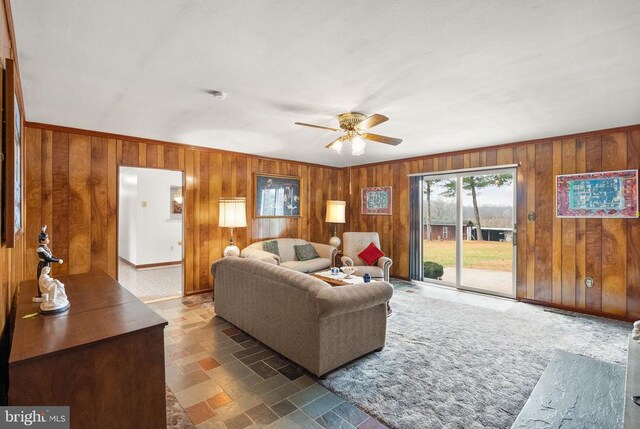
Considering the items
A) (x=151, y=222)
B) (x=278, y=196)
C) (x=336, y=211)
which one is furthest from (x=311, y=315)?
(x=151, y=222)

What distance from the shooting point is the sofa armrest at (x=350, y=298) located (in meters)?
2.27

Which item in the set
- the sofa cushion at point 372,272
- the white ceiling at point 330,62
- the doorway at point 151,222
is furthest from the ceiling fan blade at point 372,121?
the doorway at point 151,222

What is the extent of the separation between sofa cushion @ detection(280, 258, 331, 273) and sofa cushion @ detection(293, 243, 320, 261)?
0.13 meters

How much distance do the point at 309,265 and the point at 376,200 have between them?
2146 millimetres

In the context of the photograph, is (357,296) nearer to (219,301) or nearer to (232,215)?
(219,301)

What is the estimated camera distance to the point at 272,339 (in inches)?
112

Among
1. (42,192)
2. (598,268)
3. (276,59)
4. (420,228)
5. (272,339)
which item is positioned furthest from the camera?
(420,228)

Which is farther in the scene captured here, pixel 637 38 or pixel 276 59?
pixel 276 59

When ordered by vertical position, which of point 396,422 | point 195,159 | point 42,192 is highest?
point 195,159

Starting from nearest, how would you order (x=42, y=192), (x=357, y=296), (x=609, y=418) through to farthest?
1. (x=609, y=418)
2. (x=357, y=296)
3. (x=42, y=192)

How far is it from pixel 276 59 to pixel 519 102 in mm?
2375

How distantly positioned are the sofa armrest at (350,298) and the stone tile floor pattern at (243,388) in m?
0.61

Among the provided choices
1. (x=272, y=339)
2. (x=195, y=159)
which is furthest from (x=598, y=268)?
(x=195, y=159)

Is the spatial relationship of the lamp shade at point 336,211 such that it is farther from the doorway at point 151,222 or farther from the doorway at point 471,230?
the doorway at point 151,222
